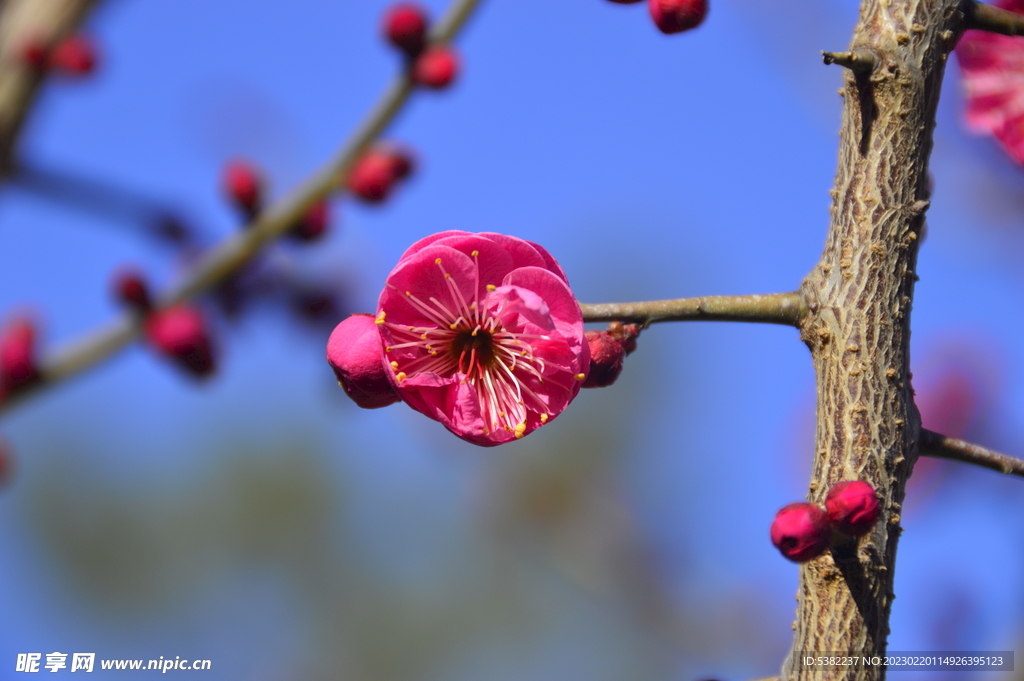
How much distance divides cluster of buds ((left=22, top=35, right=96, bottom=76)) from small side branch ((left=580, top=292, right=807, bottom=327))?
6.48ft

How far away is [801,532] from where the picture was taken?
1124 mm

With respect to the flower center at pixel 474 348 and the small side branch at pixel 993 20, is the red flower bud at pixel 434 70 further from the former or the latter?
the small side branch at pixel 993 20

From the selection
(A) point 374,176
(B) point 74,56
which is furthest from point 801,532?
(B) point 74,56

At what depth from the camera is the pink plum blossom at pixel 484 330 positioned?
1.36 meters

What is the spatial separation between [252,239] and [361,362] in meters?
0.85

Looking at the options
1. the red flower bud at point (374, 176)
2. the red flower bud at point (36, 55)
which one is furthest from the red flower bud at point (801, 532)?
the red flower bud at point (36, 55)

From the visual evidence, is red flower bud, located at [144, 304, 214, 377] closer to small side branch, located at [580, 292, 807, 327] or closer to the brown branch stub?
small side branch, located at [580, 292, 807, 327]

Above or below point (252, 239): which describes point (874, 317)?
below

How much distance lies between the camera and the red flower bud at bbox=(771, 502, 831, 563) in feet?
3.68

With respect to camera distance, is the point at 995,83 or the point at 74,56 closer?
the point at 995,83

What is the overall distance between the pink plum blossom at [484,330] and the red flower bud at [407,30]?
3.06 ft

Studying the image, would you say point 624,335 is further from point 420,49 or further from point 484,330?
point 420,49

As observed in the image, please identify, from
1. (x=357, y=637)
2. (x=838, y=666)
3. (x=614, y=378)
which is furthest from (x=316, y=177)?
(x=357, y=637)

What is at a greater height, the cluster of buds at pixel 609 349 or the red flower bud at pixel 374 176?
the red flower bud at pixel 374 176
